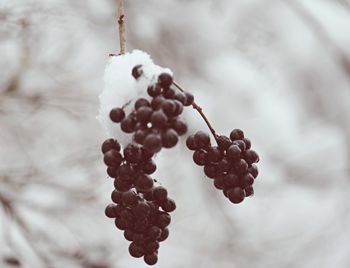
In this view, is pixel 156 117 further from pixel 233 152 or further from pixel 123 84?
pixel 233 152

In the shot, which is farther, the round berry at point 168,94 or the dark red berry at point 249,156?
the dark red berry at point 249,156

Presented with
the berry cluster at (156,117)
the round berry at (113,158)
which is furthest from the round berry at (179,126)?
the round berry at (113,158)

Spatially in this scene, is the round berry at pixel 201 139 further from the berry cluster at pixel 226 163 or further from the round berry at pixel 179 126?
the round berry at pixel 179 126

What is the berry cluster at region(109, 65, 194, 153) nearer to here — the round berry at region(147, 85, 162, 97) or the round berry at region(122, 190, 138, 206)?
the round berry at region(147, 85, 162, 97)

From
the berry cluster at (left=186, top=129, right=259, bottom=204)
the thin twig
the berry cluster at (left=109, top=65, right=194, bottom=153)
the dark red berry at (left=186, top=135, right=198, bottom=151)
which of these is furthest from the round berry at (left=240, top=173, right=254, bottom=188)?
the thin twig

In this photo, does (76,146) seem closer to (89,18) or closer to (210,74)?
(89,18)
